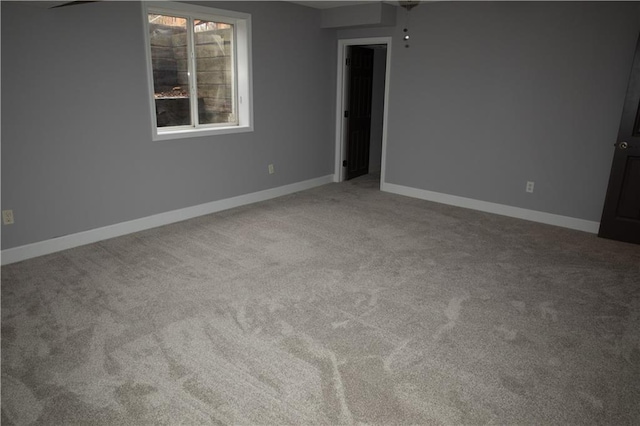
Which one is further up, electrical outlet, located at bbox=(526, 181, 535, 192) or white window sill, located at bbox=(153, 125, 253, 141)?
white window sill, located at bbox=(153, 125, 253, 141)

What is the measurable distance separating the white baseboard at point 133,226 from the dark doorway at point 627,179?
353 centimetres

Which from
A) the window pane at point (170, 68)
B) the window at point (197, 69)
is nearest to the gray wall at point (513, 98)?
the window at point (197, 69)

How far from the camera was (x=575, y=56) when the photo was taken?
4105mm

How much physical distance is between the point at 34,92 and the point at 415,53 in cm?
399

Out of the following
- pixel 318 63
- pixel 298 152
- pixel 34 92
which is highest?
pixel 318 63

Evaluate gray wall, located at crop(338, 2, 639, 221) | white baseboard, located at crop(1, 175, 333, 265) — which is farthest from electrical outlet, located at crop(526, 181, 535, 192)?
white baseboard, located at crop(1, 175, 333, 265)

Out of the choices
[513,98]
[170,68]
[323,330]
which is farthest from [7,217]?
[513,98]

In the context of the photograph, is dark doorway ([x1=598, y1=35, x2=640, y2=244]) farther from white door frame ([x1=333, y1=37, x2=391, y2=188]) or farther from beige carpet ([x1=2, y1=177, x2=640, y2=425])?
white door frame ([x1=333, y1=37, x2=391, y2=188])

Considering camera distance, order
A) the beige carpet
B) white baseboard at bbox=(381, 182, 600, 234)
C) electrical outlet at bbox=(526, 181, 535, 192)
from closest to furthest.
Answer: the beige carpet → white baseboard at bbox=(381, 182, 600, 234) → electrical outlet at bbox=(526, 181, 535, 192)

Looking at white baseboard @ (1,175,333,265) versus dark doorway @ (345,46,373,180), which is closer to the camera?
white baseboard @ (1,175,333,265)

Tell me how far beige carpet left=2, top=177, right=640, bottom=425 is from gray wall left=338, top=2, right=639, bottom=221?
81 centimetres

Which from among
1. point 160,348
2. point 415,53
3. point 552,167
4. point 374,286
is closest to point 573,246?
point 552,167

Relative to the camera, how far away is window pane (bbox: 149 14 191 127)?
4117mm

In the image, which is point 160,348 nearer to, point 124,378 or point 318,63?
point 124,378
